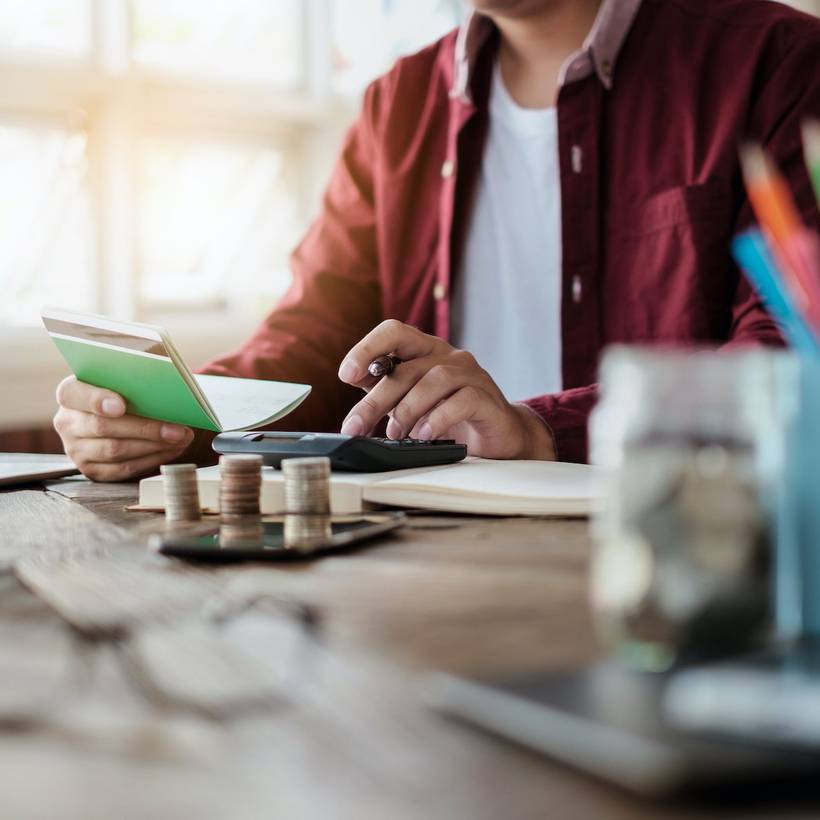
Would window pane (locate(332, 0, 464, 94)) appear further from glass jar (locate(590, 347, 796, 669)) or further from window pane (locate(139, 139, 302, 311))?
glass jar (locate(590, 347, 796, 669))

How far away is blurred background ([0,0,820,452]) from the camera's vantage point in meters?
3.18

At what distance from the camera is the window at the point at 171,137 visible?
321 cm

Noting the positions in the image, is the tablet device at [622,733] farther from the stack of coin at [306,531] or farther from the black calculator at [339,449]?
the black calculator at [339,449]

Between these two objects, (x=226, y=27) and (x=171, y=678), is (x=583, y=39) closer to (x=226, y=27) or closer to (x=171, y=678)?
(x=171, y=678)

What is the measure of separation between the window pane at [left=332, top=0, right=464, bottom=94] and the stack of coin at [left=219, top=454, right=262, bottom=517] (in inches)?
104

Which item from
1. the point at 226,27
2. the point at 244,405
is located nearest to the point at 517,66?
the point at 244,405

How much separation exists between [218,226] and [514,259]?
233cm

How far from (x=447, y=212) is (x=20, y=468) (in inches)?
33.6

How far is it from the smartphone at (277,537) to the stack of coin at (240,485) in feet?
0.04

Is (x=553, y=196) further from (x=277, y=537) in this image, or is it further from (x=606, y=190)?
(x=277, y=537)

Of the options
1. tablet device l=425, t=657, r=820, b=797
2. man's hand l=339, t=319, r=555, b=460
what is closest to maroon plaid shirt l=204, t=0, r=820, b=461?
man's hand l=339, t=319, r=555, b=460

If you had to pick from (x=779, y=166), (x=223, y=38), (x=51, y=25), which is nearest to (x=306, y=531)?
(x=779, y=166)

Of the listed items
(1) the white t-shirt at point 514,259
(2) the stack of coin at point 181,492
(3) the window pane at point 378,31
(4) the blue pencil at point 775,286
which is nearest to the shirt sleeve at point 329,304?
(1) the white t-shirt at point 514,259

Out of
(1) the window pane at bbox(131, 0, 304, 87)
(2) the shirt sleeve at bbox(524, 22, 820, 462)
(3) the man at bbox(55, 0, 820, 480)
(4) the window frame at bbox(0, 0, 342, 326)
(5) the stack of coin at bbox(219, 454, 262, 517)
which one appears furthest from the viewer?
(1) the window pane at bbox(131, 0, 304, 87)
